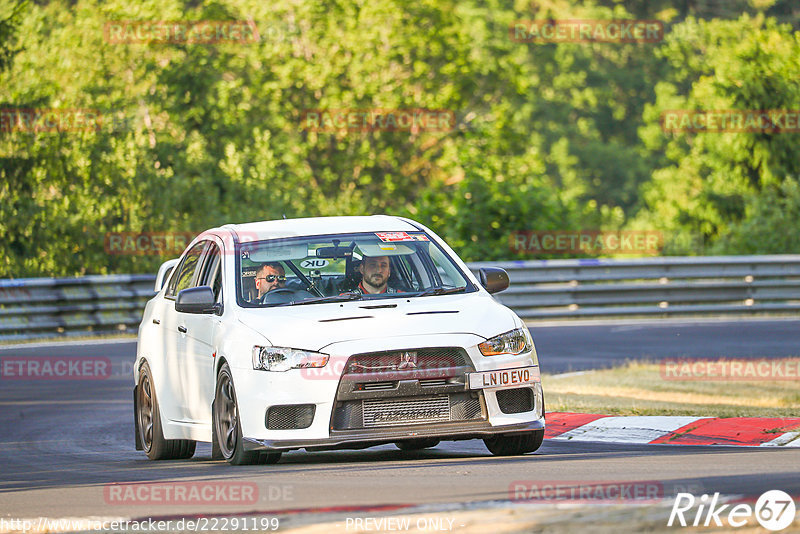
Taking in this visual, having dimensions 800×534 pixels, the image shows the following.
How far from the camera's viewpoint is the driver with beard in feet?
32.7

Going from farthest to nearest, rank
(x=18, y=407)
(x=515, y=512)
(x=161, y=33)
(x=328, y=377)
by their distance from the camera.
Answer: (x=161, y=33), (x=18, y=407), (x=328, y=377), (x=515, y=512)

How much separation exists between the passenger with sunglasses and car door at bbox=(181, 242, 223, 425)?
282 millimetres

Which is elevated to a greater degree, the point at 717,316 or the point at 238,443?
the point at 238,443

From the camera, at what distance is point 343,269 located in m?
10.1

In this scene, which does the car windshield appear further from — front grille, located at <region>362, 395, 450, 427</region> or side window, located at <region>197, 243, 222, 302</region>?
front grille, located at <region>362, 395, 450, 427</region>

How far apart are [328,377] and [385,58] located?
34.3m

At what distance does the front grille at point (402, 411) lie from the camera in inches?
350

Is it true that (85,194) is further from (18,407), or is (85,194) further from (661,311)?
(18,407)

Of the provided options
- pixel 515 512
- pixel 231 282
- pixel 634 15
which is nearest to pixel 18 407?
pixel 231 282

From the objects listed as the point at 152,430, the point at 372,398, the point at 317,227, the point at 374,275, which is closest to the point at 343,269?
the point at 374,275

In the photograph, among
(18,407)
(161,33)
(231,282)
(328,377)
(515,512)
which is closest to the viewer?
(515,512)

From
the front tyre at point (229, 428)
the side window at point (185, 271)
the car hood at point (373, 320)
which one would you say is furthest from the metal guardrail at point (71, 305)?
the car hood at point (373, 320)

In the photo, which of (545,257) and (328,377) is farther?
(545,257)

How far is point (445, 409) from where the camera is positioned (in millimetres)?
8977
